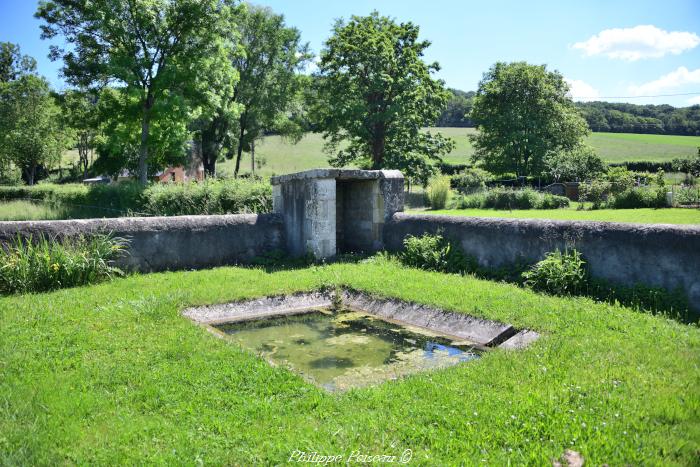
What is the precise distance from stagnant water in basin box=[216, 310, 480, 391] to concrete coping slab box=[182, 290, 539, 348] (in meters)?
0.17

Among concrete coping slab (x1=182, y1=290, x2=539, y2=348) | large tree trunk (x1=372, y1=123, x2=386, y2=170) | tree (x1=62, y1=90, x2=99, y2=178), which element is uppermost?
tree (x1=62, y1=90, x2=99, y2=178)

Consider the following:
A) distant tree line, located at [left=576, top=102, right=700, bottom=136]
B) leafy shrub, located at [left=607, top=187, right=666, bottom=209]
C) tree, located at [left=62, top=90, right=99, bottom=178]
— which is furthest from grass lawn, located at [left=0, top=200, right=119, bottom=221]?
distant tree line, located at [left=576, top=102, right=700, bottom=136]

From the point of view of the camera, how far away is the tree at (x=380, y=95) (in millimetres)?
29094

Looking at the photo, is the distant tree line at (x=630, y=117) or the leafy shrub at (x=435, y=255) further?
the distant tree line at (x=630, y=117)

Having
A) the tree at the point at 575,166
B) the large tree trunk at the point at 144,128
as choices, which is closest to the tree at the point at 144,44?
the large tree trunk at the point at 144,128

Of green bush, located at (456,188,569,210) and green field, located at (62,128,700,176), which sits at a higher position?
green field, located at (62,128,700,176)

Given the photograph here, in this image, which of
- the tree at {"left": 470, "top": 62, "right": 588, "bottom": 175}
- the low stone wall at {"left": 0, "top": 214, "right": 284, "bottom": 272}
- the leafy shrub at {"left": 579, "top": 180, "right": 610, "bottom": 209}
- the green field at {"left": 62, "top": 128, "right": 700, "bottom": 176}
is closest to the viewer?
the low stone wall at {"left": 0, "top": 214, "right": 284, "bottom": 272}

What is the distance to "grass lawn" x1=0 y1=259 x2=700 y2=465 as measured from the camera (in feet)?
9.90

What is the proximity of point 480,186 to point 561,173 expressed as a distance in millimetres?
10911

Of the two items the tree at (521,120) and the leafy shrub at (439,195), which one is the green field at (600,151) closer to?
the tree at (521,120)

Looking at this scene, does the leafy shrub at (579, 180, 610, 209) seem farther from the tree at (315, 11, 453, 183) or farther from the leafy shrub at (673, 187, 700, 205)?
the tree at (315, 11, 453, 183)

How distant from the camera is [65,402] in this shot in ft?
11.8

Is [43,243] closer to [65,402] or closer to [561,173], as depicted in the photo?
[65,402]

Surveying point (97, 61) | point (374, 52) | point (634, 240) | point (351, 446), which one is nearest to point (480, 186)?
point (374, 52)
